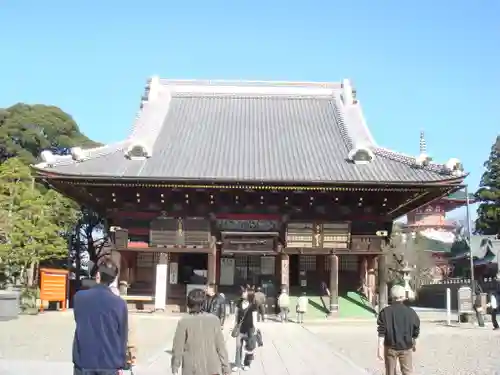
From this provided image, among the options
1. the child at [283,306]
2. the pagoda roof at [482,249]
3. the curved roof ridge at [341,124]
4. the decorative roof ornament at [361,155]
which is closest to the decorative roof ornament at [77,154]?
the child at [283,306]

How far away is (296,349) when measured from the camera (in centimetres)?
1345

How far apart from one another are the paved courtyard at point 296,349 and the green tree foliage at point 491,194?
25.4m

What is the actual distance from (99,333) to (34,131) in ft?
117

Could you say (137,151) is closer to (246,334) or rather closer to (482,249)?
(246,334)

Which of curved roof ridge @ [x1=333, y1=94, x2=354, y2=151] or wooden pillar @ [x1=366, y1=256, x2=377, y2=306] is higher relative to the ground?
curved roof ridge @ [x1=333, y1=94, x2=354, y2=151]

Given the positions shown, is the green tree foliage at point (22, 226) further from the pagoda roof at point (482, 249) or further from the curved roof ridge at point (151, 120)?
the pagoda roof at point (482, 249)

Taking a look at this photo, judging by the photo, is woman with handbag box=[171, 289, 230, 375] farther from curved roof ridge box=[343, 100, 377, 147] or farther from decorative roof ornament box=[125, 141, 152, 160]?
curved roof ridge box=[343, 100, 377, 147]

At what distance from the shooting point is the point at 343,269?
2514cm

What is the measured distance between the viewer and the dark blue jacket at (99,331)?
4523 millimetres

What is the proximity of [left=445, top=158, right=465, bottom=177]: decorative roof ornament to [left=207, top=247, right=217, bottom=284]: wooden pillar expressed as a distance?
9.56 meters

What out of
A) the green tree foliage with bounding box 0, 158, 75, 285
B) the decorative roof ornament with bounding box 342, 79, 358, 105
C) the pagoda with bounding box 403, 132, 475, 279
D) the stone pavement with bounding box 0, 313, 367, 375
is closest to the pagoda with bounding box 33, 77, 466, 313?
the decorative roof ornament with bounding box 342, 79, 358, 105

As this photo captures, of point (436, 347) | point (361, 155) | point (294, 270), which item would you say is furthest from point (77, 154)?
point (436, 347)

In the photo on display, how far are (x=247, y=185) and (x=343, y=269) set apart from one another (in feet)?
23.1

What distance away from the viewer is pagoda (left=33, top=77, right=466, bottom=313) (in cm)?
2106
